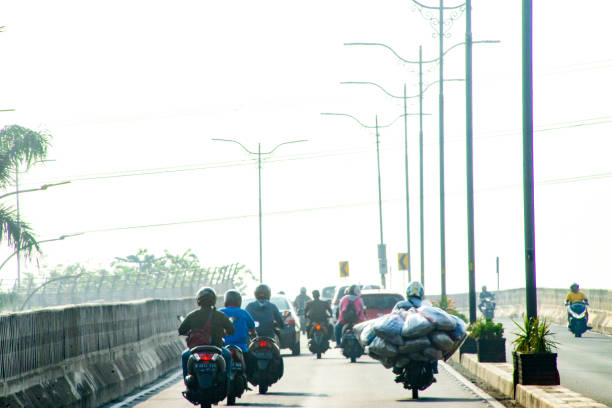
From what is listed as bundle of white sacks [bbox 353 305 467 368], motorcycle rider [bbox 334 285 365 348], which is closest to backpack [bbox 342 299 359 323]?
motorcycle rider [bbox 334 285 365 348]

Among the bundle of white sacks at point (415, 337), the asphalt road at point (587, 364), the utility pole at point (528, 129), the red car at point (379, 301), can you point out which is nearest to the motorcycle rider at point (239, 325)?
the bundle of white sacks at point (415, 337)

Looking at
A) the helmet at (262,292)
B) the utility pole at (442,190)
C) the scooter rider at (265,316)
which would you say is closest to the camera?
the scooter rider at (265,316)

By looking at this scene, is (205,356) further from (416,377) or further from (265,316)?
(265,316)

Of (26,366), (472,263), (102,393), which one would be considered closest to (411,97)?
(472,263)

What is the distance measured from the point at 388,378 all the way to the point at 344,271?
39.6 m

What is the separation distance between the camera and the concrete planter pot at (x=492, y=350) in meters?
23.1

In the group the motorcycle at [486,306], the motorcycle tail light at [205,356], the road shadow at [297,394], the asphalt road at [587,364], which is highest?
the motorcycle tail light at [205,356]

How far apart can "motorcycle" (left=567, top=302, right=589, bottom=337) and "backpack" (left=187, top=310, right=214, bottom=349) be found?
23.6 metres

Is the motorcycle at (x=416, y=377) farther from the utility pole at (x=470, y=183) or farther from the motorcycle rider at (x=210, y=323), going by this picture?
the utility pole at (x=470, y=183)

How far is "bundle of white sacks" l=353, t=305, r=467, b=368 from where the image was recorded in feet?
59.8

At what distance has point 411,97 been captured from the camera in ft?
165

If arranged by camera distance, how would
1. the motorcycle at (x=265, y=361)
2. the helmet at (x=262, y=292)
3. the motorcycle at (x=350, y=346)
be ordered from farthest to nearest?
the motorcycle at (x=350, y=346) → the helmet at (x=262, y=292) → the motorcycle at (x=265, y=361)

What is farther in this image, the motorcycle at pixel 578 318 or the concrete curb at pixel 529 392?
the motorcycle at pixel 578 318

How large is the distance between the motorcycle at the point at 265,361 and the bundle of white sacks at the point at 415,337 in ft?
4.96
